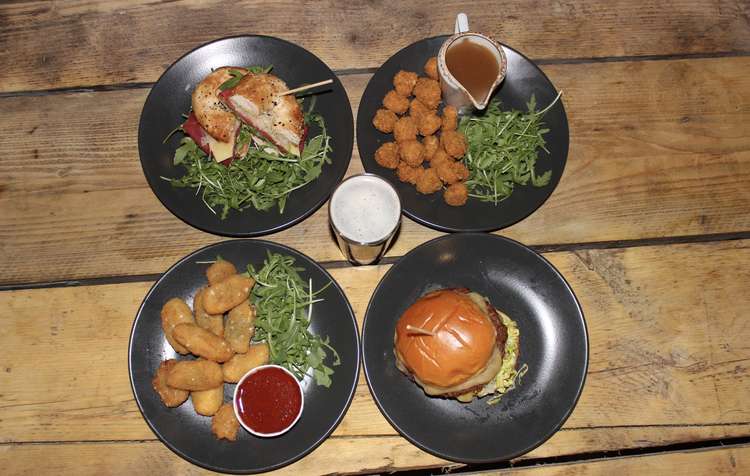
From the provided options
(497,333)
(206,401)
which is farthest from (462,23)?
(206,401)

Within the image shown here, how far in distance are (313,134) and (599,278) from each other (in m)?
1.60

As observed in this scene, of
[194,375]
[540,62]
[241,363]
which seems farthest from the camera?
[540,62]

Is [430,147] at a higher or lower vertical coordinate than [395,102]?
lower

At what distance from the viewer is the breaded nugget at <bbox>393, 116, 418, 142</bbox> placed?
9.82 ft

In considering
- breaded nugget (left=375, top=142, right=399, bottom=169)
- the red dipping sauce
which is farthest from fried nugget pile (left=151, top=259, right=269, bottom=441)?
breaded nugget (left=375, top=142, right=399, bottom=169)

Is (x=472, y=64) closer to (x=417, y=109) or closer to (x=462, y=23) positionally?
(x=462, y=23)

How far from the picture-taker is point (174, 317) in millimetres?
2730

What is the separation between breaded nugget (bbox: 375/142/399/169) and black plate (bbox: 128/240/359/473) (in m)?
0.59

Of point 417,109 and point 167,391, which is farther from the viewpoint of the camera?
point 417,109

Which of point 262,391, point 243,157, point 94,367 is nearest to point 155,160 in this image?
point 243,157

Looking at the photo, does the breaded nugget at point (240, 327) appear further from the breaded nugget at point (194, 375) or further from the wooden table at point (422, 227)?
the wooden table at point (422, 227)

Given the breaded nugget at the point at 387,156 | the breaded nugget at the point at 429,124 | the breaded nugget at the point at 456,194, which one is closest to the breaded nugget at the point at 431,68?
the breaded nugget at the point at 429,124

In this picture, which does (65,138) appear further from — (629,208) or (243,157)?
(629,208)

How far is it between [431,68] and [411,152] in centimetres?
47
